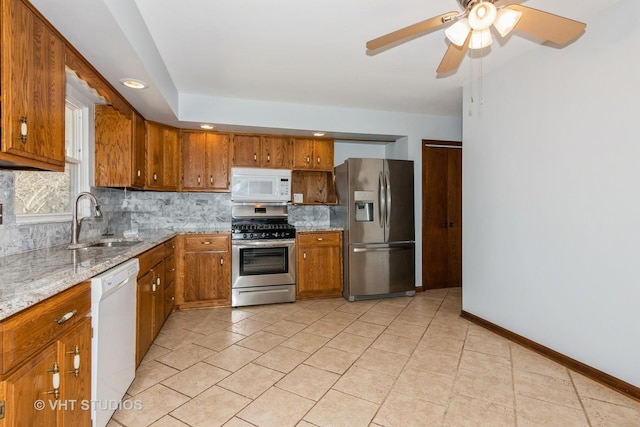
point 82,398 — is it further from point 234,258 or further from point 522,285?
point 522,285

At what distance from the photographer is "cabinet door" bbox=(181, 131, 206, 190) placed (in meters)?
4.04

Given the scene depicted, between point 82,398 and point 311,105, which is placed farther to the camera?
point 311,105

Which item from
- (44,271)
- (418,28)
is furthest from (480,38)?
(44,271)

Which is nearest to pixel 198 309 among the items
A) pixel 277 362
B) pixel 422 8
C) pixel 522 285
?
pixel 277 362

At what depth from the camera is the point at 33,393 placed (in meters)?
1.12

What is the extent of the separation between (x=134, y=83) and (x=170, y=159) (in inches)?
59.4

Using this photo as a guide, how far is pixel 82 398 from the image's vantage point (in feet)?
4.77

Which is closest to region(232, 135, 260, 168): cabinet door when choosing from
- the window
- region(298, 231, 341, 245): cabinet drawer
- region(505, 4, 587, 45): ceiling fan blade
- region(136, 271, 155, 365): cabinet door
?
region(298, 231, 341, 245): cabinet drawer

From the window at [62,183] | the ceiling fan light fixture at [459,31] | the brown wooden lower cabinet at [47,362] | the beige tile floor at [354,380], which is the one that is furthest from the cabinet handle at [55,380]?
the ceiling fan light fixture at [459,31]

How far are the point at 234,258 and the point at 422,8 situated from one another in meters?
3.10

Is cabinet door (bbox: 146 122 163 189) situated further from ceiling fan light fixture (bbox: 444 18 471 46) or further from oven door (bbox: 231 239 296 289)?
ceiling fan light fixture (bbox: 444 18 471 46)

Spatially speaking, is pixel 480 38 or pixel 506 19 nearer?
pixel 506 19

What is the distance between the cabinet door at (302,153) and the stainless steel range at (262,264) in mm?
877

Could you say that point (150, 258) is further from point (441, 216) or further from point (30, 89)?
point (441, 216)
